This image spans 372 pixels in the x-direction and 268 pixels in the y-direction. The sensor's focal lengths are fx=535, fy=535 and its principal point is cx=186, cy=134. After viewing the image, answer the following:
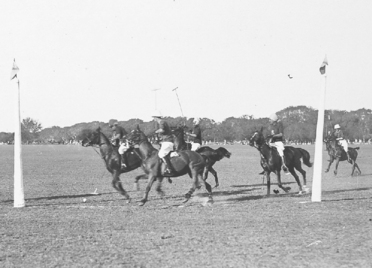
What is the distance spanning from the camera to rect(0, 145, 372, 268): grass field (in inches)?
295

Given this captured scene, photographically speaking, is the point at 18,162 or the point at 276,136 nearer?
the point at 18,162

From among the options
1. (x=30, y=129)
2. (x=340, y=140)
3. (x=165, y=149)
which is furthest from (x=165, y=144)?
(x=30, y=129)

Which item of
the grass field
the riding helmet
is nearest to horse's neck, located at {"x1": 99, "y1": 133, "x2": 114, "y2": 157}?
the grass field

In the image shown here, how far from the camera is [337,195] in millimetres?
16109

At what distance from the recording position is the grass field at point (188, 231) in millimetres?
7484

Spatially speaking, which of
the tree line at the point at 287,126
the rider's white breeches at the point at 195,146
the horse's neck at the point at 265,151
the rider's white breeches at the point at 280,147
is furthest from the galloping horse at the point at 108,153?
the tree line at the point at 287,126

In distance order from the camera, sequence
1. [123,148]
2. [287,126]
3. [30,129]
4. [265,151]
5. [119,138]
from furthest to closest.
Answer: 1. [30,129]
2. [287,126]
3. [119,138]
4. [123,148]
5. [265,151]

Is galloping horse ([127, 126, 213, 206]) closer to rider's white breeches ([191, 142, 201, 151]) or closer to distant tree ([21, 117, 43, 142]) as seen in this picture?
rider's white breeches ([191, 142, 201, 151])

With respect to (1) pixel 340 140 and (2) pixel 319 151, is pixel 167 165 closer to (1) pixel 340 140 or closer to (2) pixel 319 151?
(2) pixel 319 151

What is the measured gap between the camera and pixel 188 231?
9680 mm

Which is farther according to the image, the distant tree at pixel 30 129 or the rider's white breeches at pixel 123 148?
the distant tree at pixel 30 129

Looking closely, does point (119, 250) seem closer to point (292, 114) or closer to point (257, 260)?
point (257, 260)

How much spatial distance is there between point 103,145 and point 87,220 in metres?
4.86

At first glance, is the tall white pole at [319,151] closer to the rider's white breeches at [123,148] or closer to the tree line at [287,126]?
the rider's white breeches at [123,148]
